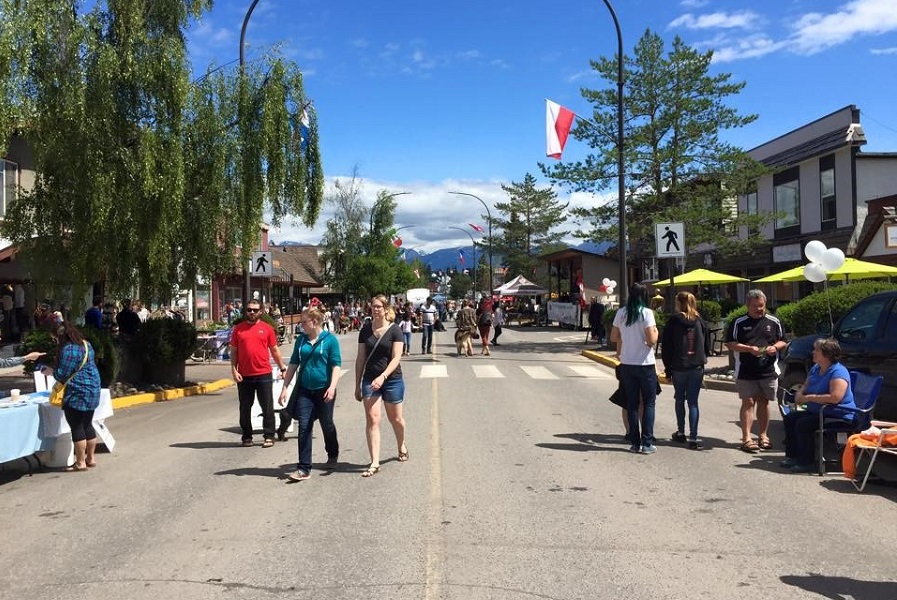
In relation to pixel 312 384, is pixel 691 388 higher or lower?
lower

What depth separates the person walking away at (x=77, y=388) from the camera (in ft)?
25.9

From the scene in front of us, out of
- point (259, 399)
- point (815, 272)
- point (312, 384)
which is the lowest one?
point (259, 399)

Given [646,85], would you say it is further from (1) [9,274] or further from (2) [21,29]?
(1) [9,274]

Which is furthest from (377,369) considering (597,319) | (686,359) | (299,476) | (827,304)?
(597,319)

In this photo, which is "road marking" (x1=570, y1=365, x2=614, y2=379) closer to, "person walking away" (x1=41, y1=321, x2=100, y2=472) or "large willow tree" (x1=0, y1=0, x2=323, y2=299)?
"large willow tree" (x1=0, y1=0, x2=323, y2=299)

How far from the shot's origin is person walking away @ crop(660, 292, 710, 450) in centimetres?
855

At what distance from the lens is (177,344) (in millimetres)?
14859

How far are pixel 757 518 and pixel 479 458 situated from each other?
3078 mm

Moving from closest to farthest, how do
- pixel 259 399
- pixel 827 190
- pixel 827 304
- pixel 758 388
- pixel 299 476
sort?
pixel 299 476 < pixel 758 388 < pixel 259 399 < pixel 827 304 < pixel 827 190

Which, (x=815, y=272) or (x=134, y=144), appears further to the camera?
(x=134, y=144)

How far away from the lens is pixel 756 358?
8453 millimetres

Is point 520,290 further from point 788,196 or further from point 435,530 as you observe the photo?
point 435,530

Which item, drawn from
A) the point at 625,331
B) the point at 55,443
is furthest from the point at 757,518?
the point at 55,443

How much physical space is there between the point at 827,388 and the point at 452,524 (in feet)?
13.8
